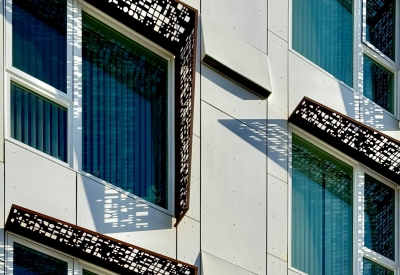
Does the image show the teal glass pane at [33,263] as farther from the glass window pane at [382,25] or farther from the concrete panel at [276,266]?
the glass window pane at [382,25]

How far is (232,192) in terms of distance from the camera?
1454 centimetres

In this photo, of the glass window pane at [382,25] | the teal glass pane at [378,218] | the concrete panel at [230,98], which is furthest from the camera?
the glass window pane at [382,25]

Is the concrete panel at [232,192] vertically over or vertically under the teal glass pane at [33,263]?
over

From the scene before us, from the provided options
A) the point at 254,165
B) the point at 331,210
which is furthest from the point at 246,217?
the point at 331,210

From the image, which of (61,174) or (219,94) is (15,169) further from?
(219,94)

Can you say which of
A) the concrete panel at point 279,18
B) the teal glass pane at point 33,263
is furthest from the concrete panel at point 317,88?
the teal glass pane at point 33,263

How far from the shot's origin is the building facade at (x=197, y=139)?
1315 cm

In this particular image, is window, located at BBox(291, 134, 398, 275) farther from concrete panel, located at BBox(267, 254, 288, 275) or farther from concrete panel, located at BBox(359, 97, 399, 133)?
concrete panel, located at BBox(359, 97, 399, 133)

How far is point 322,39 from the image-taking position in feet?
53.6

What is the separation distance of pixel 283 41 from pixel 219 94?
4.48 feet

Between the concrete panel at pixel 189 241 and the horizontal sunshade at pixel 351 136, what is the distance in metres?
2.08

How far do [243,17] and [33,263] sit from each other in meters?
4.13

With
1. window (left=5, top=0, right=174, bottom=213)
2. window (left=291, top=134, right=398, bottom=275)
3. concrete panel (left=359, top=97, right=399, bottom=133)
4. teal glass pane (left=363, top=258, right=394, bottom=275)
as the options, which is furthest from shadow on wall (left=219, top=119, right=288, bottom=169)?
teal glass pane (left=363, top=258, right=394, bottom=275)

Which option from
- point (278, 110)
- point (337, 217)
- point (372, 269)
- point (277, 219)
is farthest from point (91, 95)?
point (372, 269)
